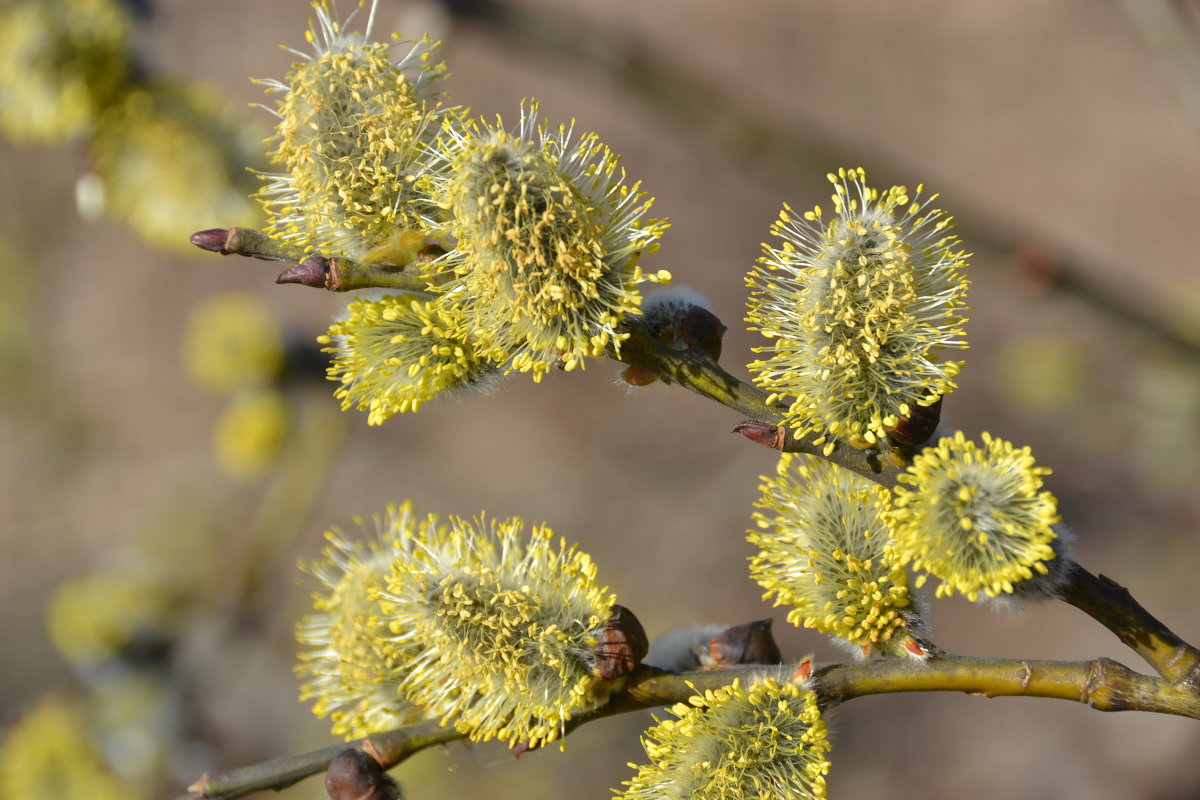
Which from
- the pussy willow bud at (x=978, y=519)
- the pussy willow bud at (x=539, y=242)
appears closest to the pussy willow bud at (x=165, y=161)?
the pussy willow bud at (x=539, y=242)

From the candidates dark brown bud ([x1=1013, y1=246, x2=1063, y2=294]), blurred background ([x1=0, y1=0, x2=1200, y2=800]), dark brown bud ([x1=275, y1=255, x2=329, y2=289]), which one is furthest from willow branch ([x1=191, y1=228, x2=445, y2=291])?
dark brown bud ([x1=1013, y1=246, x2=1063, y2=294])

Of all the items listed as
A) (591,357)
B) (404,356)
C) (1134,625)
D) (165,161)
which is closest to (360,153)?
(404,356)

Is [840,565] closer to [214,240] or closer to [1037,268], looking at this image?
[214,240]

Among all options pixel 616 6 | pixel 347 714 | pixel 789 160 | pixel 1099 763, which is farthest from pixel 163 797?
pixel 616 6

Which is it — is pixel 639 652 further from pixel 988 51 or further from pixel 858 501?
pixel 988 51

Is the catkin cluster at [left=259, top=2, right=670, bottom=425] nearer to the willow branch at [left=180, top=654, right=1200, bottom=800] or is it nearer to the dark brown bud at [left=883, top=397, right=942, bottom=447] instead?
the dark brown bud at [left=883, top=397, right=942, bottom=447]

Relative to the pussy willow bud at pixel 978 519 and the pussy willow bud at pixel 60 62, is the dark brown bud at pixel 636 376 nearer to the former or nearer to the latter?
the pussy willow bud at pixel 978 519
